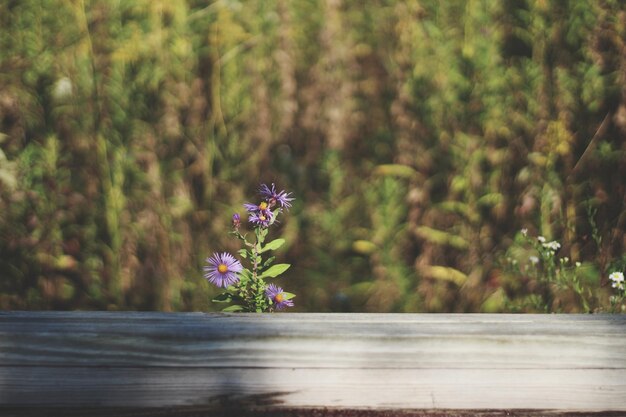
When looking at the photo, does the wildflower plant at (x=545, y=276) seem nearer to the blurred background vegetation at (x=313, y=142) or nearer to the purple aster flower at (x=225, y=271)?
the blurred background vegetation at (x=313, y=142)

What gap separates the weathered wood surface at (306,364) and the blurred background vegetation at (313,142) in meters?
0.72

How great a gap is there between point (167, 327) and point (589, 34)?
1.69 metres

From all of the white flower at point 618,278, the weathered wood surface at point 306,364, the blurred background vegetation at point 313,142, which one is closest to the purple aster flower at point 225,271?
the weathered wood surface at point 306,364

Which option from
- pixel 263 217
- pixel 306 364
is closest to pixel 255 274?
pixel 263 217

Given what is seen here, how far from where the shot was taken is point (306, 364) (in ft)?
5.37

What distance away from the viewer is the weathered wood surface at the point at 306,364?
5.34 feet

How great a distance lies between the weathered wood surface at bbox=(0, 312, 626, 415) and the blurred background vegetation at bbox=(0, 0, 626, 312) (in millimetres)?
722

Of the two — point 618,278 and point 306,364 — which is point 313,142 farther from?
point 618,278

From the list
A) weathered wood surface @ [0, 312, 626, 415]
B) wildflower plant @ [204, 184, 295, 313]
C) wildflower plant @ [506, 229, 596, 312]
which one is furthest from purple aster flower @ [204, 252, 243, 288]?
wildflower plant @ [506, 229, 596, 312]

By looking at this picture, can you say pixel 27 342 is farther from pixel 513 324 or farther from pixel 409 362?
pixel 513 324

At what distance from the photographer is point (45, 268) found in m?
2.35

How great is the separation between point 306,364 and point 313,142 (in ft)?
3.02

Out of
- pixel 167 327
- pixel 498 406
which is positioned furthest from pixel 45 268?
pixel 498 406

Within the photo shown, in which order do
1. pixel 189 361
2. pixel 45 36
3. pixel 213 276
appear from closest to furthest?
pixel 189 361, pixel 213 276, pixel 45 36
